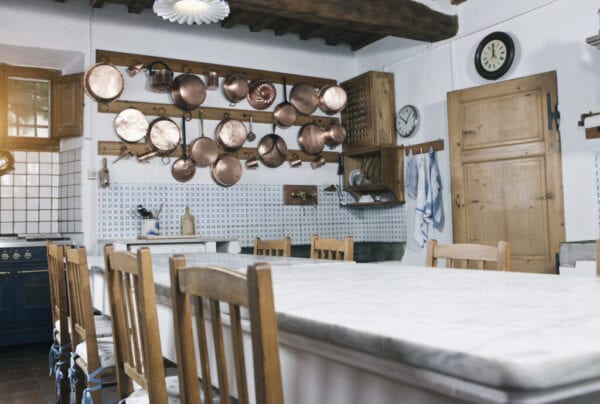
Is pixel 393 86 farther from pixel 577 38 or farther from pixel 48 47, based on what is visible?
pixel 48 47

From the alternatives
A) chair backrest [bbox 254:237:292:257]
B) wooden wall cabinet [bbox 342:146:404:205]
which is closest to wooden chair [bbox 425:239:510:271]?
chair backrest [bbox 254:237:292:257]

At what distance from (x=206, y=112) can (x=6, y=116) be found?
187cm

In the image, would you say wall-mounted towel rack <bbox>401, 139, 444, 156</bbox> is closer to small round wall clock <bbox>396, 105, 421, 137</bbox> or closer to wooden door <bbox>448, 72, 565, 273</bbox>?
small round wall clock <bbox>396, 105, 421, 137</bbox>

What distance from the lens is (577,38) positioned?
427 cm

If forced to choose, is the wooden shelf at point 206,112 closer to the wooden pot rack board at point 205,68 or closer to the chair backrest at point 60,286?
the wooden pot rack board at point 205,68

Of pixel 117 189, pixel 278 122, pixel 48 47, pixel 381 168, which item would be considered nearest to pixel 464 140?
pixel 381 168

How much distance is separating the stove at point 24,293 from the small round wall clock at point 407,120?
358cm

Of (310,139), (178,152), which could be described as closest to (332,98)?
(310,139)

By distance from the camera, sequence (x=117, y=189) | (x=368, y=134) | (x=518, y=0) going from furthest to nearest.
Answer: (x=368, y=134) → (x=117, y=189) → (x=518, y=0)

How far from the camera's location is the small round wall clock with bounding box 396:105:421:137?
5.68 metres

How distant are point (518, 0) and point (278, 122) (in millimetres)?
2551

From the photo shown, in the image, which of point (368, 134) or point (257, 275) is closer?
point (257, 275)

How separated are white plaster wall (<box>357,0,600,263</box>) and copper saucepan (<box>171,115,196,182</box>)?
7.32ft

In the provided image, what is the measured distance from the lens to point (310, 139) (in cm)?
617
